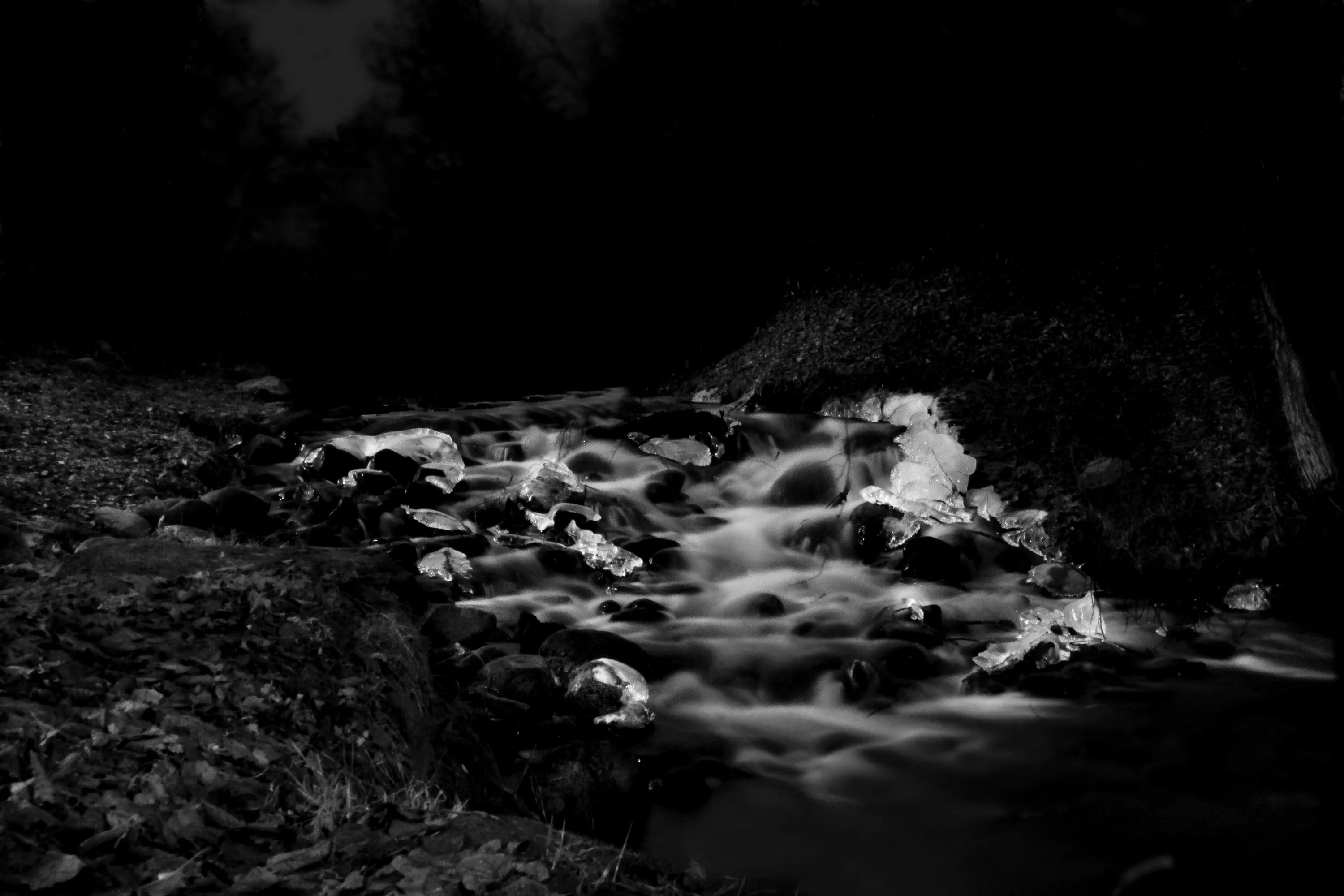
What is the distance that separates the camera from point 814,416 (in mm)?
8336

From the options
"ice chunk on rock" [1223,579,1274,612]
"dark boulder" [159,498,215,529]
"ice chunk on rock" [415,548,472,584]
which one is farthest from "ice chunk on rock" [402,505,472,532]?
"ice chunk on rock" [1223,579,1274,612]

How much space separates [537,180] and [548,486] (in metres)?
7.42

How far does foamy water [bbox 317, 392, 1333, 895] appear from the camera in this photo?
3.25 meters

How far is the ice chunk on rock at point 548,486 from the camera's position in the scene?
6.59 meters

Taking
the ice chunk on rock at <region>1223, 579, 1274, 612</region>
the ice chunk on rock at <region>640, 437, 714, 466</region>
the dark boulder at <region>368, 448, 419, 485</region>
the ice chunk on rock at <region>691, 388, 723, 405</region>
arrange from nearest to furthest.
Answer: the ice chunk on rock at <region>1223, 579, 1274, 612</region> → the dark boulder at <region>368, 448, 419, 485</region> → the ice chunk on rock at <region>640, 437, 714, 466</region> → the ice chunk on rock at <region>691, 388, 723, 405</region>

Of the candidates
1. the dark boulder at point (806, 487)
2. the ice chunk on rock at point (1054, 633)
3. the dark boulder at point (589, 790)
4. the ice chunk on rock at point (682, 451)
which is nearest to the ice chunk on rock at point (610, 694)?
the dark boulder at point (589, 790)

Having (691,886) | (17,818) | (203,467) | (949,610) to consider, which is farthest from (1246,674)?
(203,467)

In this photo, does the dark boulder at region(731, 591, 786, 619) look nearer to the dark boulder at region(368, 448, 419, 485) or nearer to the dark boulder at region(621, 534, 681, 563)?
the dark boulder at region(621, 534, 681, 563)

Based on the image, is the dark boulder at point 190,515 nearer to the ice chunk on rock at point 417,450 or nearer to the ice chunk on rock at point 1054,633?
the ice chunk on rock at point 417,450

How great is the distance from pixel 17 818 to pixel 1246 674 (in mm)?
4876

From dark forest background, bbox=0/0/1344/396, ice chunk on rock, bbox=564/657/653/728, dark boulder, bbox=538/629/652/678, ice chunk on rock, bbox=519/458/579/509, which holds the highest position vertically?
dark forest background, bbox=0/0/1344/396

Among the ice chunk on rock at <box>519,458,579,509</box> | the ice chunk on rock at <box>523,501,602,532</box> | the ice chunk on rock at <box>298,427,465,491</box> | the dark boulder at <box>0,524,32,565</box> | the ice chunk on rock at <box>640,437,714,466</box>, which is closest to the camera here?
the dark boulder at <box>0,524,32,565</box>

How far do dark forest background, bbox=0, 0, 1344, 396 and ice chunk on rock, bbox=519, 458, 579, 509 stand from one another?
198 inches

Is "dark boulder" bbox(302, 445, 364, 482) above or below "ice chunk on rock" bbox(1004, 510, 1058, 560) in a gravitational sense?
above
